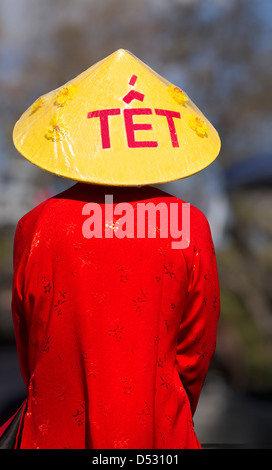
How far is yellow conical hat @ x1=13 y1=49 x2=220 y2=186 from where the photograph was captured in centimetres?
125

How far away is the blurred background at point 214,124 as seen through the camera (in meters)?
4.10

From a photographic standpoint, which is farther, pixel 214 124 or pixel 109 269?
pixel 214 124

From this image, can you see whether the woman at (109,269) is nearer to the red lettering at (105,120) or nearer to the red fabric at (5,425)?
the red lettering at (105,120)

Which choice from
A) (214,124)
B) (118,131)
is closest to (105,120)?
(118,131)

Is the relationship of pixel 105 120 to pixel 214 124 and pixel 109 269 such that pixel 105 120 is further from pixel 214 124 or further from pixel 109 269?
pixel 214 124

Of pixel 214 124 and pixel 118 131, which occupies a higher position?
pixel 214 124

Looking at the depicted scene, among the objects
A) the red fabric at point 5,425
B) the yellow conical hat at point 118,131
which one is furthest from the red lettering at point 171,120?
the red fabric at point 5,425

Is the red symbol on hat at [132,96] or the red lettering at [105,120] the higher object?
the red symbol on hat at [132,96]

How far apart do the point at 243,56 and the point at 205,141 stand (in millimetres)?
3817

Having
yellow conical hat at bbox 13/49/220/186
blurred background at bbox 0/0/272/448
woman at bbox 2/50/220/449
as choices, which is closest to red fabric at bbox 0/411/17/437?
woman at bbox 2/50/220/449

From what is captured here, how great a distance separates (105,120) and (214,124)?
373cm

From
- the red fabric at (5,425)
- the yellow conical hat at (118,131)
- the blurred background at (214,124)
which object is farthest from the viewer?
the blurred background at (214,124)

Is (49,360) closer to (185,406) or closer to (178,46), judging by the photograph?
(185,406)

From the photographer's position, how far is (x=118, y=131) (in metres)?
1.26
